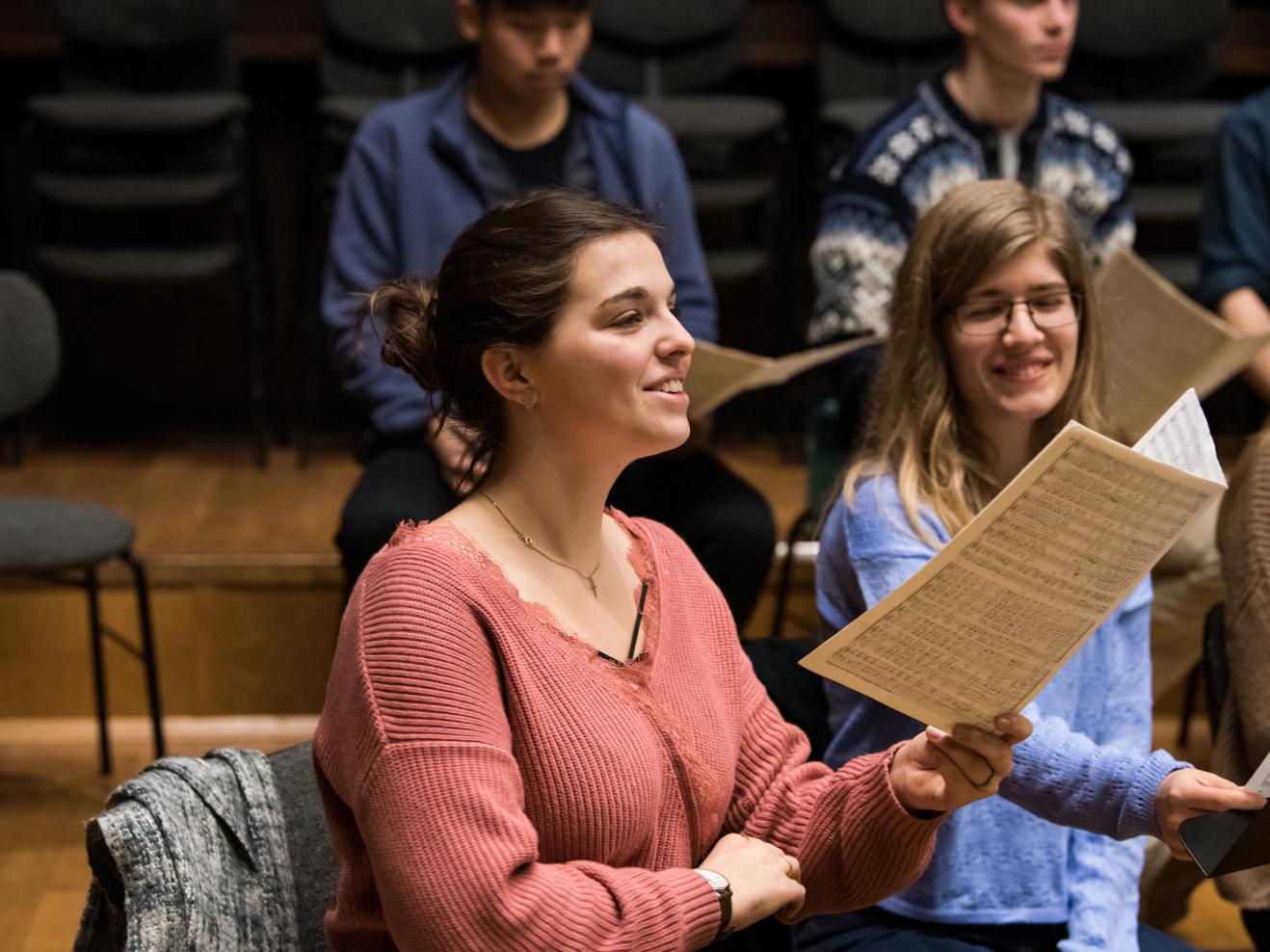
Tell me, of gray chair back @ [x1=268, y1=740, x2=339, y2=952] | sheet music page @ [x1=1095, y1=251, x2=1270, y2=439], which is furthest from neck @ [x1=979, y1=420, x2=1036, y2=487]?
gray chair back @ [x1=268, y1=740, x2=339, y2=952]

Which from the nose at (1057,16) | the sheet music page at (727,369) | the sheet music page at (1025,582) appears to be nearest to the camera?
the sheet music page at (1025,582)

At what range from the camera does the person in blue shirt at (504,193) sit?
260 centimetres

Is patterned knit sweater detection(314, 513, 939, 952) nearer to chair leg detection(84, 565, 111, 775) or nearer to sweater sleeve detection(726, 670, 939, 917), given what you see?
sweater sleeve detection(726, 670, 939, 917)

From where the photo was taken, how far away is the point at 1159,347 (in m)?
2.11

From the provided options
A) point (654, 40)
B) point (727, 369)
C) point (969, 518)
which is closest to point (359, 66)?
point (654, 40)

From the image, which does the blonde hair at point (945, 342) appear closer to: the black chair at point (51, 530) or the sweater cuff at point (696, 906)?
the sweater cuff at point (696, 906)

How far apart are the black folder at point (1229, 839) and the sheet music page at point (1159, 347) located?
74 cm

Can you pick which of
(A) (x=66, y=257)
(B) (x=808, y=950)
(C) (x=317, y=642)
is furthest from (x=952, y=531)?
(A) (x=66, y=257)

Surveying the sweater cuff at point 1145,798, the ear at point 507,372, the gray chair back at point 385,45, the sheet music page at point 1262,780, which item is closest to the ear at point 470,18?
the gray chair back at point 385,45

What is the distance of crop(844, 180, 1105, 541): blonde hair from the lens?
169 centimetres

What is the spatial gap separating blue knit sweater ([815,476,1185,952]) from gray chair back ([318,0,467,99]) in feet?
8.51

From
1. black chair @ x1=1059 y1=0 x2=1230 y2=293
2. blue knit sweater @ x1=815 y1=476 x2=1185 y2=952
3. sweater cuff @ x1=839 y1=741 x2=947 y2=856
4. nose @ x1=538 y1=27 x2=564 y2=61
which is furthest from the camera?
black chair @ x1=1059 y1=0 x2=1230 y2=293

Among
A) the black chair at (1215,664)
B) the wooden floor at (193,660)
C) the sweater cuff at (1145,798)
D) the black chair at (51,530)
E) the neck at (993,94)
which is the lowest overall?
the wooden floor at (193,660)

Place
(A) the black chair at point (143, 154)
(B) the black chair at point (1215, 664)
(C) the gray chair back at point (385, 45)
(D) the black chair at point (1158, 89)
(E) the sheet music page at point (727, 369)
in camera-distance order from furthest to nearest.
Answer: (C) the gray chair back at point (385, 45)
(D) the black chair at point (1158, 89)
(A) the black chair at point (143, 154)
(E) the sheet music page at point (727, 369)
(B) the black chair at point (1215, 664)
